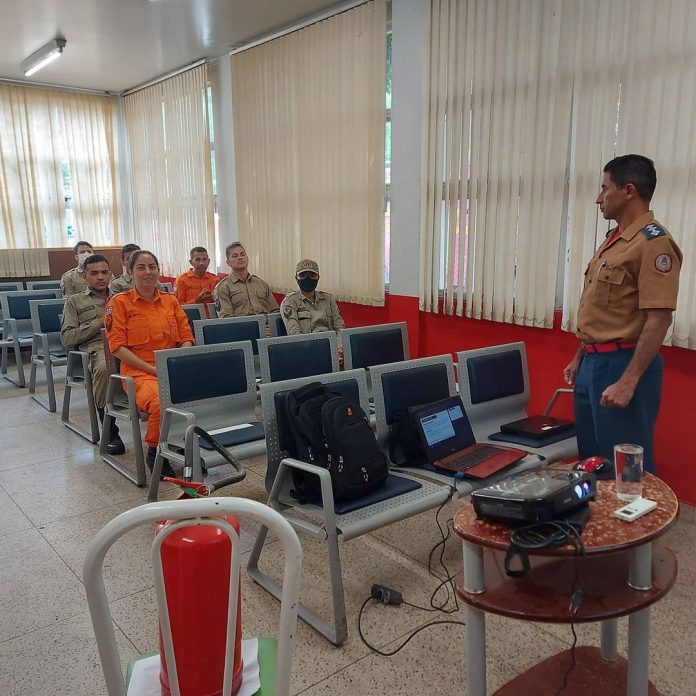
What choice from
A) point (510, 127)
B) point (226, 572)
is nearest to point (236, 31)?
point (510, 127)

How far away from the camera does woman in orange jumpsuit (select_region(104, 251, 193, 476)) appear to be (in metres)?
3.63

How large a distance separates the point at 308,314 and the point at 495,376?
5.27 feet

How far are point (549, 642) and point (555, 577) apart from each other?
29.2 inches

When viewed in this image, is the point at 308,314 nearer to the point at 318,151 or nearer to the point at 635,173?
the point at 318,151

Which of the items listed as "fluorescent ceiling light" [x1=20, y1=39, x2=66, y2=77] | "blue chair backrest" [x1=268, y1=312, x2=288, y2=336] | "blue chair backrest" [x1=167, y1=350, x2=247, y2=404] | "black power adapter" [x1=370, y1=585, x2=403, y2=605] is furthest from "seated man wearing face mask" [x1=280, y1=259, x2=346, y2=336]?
"fluorescent ceiling light" [x1=20, y1=39, x2=66, y2=77]

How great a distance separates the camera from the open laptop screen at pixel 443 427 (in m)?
2.65

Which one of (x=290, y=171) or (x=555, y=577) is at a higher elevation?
(x=290, y=171)

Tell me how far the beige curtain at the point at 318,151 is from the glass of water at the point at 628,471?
3295 millimetres

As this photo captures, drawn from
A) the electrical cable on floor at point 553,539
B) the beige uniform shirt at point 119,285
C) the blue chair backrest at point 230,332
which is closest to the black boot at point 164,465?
the blue chair backrest at point 230,332

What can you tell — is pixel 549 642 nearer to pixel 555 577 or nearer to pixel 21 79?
pixel 555 577

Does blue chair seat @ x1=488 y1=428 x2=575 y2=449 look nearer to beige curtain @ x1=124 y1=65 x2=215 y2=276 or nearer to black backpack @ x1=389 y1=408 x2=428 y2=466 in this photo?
black backpack @ x1=389 y1=408 x2=428 y2=466

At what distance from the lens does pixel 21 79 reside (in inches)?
306

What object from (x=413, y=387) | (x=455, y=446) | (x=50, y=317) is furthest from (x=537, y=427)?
(x=50, y=317)

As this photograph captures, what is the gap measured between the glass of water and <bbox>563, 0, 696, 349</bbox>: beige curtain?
167 cm
